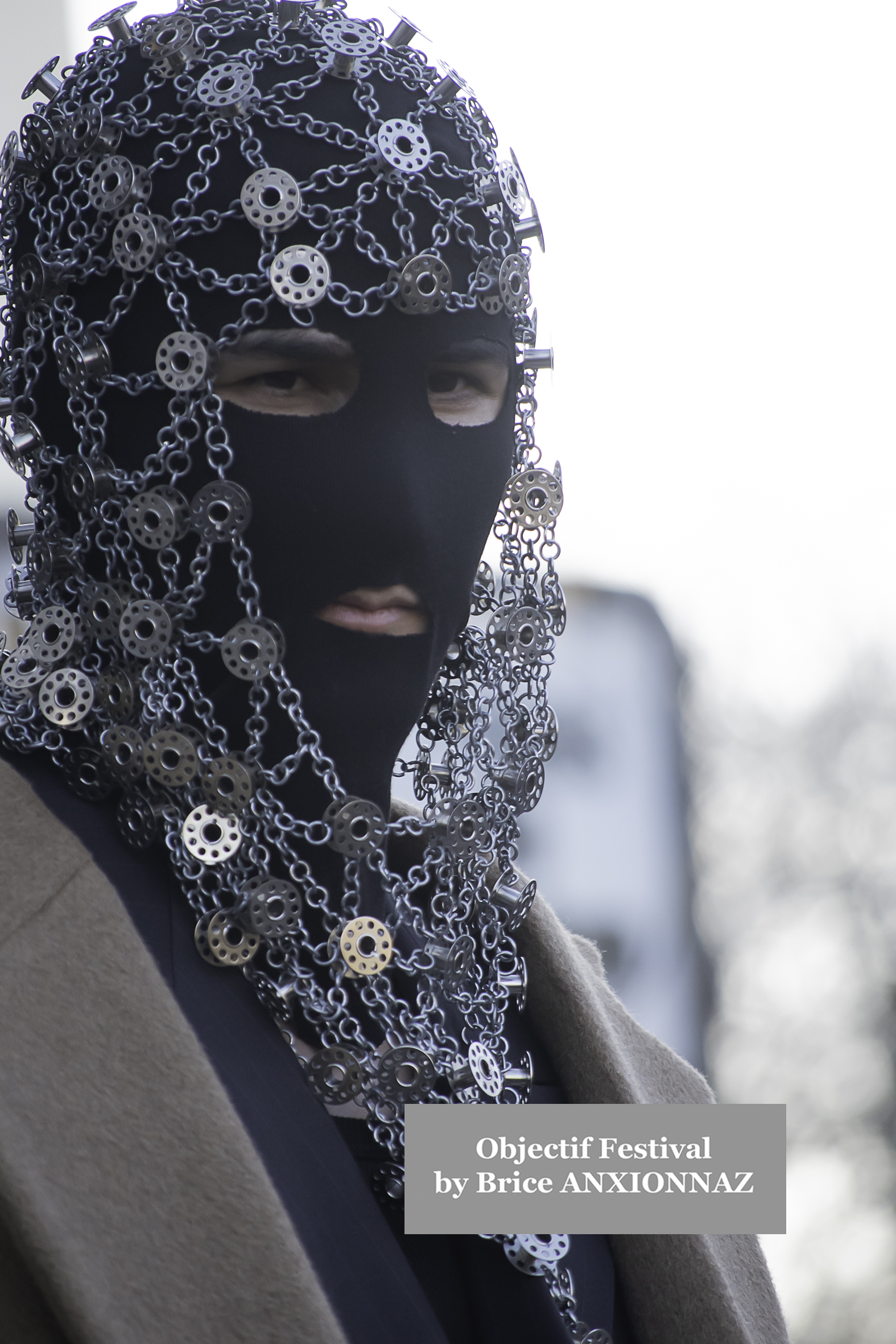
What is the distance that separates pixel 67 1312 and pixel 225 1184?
7.8 inches

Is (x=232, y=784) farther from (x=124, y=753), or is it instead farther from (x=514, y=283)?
(x=514, y=283)

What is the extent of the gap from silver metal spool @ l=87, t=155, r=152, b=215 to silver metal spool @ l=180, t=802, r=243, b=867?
870 mm

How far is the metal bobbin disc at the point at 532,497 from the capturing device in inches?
86.0

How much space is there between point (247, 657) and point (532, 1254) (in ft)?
3.02

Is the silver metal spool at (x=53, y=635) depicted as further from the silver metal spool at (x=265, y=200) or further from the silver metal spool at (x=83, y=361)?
the silver metal spool at (x=265, y=200)

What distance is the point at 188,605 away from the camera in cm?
181

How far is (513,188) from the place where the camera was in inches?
84.0

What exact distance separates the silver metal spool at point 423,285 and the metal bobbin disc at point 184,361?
29 cm

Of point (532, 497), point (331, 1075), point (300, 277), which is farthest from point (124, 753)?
point (532, 497)

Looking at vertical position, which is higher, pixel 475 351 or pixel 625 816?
pixel 625 816

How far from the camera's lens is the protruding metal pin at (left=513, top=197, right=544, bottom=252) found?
6.93 ft

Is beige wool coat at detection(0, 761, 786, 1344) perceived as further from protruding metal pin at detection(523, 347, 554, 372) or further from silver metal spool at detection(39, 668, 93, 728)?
protruding metal pin at detection(523, 347, 554, 372)

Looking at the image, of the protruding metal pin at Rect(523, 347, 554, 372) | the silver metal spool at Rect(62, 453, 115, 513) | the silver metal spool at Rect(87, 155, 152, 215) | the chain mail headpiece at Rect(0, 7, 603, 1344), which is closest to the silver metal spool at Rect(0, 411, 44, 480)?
the chain mail headpiece at Rect(0, 7, 603, 1344)

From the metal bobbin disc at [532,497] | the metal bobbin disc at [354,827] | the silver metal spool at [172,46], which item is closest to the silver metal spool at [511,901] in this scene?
the metal bobbin disc at [354,827]
